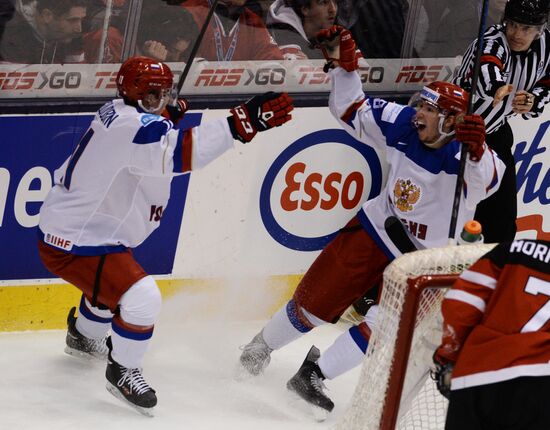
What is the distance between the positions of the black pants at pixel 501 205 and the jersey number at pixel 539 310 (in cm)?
245

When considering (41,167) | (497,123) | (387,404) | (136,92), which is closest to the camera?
(387,404)

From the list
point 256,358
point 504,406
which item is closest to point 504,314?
point 504,406

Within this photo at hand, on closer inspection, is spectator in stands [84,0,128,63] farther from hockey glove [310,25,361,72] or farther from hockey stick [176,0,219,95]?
hockey glove [310,25,361,72]

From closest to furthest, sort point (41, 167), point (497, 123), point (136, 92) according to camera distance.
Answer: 1. point (136, 92)
2. point (41, 167)
3. point (497, 123)

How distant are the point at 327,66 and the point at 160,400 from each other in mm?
1286

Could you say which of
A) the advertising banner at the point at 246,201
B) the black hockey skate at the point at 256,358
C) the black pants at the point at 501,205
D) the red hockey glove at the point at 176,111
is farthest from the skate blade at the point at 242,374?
the black pants at the point at 501,205

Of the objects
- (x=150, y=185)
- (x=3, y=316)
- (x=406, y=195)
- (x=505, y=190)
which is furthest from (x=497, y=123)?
(x=3, y=316)

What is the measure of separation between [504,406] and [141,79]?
1.83 m

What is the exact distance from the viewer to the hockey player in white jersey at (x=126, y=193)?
412cm

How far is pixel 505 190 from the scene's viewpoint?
5402 millimetres

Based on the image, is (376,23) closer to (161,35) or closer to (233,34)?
(233,34)

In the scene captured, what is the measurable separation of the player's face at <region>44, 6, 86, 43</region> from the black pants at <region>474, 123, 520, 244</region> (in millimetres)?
1756

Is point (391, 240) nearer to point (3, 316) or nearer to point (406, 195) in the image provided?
point (406, 195)

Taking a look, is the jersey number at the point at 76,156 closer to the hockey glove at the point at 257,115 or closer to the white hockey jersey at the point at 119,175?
the white hockey jersey at the point at 119,175
